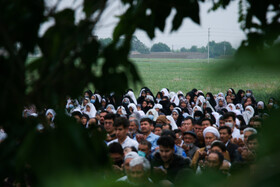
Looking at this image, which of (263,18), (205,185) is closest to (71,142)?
(205,185)

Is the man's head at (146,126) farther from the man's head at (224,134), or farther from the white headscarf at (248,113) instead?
the white headscarf at (248,113)

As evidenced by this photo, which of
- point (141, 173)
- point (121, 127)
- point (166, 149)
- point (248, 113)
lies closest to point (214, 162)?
point (141, 173)

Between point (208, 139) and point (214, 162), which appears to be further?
point (208, 139)

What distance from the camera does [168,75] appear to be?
75.5 feet

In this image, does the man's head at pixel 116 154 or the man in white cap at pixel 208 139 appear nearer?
the man's head at pixel 116 154

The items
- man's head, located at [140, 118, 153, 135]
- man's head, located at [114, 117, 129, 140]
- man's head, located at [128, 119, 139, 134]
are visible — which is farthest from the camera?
man's head, located at [128, 119, 139, 134]

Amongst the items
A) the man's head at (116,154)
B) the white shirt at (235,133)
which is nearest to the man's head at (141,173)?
the man's head at (116,154)

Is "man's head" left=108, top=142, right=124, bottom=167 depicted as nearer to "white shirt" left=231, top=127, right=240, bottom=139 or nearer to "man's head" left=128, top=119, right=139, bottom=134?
"man's head" left=128, top=119, right=139, bottom=134

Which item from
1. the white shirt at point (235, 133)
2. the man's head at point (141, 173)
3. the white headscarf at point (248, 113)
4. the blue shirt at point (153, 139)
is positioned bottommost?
the white headscarf at point (248, 113)

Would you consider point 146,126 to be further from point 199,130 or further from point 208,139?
point 208,139

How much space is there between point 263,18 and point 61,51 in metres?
0.79

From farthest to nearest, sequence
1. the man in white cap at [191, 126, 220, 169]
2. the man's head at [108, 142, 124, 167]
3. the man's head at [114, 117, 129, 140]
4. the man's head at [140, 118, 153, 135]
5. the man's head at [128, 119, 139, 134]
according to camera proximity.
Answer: the man's head at [128, 119, 139, 134], the man's head at [140, 118, 153, 135], the man's head at [114, 117, 129, 140], the man in white cap at [191, 126, 220, 169], the man's head at [108, 142, 124, 167]

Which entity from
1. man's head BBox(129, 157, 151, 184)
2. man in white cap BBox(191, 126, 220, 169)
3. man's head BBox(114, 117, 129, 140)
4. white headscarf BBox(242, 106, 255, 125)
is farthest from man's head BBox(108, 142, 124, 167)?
white headscarf BBox(242, 106, 255, 125)

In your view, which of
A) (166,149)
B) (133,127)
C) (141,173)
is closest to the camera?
(141,173)
